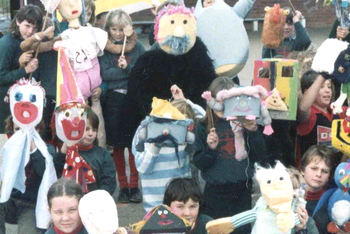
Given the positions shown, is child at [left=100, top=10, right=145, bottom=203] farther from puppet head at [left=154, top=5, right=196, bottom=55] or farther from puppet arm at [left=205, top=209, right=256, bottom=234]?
puppet arm at [left=205, top=209, right=256, bottom=234]

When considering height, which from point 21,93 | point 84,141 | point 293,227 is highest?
point 21,93

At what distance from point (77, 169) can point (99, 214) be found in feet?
3.11

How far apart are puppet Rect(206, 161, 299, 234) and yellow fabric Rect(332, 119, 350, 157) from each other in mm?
626

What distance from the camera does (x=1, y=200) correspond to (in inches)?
197

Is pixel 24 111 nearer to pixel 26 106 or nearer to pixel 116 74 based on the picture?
pixel 26 106

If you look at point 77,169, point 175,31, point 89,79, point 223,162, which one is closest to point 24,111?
point 77,169

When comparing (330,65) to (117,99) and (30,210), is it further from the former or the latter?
(30,210)

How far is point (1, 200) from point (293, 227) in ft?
6.03

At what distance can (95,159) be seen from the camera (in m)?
5.15

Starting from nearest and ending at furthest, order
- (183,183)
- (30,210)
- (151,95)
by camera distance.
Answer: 1. (183,183)
2. (30,210)
3. (151,95)

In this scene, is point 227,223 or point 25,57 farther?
point 25,57

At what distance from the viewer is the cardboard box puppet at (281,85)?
5.44 m

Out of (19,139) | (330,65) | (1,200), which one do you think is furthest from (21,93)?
(330,65)

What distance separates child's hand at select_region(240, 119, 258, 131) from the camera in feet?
16.2
